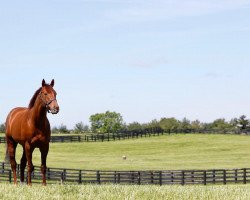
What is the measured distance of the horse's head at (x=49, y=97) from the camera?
1234 centimetres

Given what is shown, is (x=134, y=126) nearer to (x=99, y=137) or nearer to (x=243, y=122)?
(x=243, y=122)

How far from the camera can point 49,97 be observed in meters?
12.6

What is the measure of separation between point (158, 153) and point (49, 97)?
2764 inches

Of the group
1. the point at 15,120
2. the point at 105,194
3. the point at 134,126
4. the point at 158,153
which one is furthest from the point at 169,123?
the point at 105,194

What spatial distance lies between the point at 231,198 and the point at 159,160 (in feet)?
206

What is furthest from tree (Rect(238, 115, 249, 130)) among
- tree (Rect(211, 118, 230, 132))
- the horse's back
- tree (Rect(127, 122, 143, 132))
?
the horse's back

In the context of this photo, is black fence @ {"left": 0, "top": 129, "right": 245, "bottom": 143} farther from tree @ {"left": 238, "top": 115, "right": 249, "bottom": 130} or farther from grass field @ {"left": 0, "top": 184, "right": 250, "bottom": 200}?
grass field @ {"left": 0, "top": 184, "right": 250, "bottom": 200}

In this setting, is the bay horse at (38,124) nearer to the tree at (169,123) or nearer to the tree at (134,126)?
the tree at (169,123)

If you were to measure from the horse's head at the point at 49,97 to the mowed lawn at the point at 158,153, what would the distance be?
48720 millimetres

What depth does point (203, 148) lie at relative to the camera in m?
86.3

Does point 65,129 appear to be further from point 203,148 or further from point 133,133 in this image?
point 203,148

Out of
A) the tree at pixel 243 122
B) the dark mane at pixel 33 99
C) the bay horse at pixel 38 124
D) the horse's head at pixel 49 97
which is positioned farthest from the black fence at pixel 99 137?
the horse's head at pixel 49 97

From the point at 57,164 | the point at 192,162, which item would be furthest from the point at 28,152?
the point at 192,162

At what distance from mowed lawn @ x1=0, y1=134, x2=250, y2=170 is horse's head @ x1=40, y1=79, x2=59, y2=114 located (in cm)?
4872
